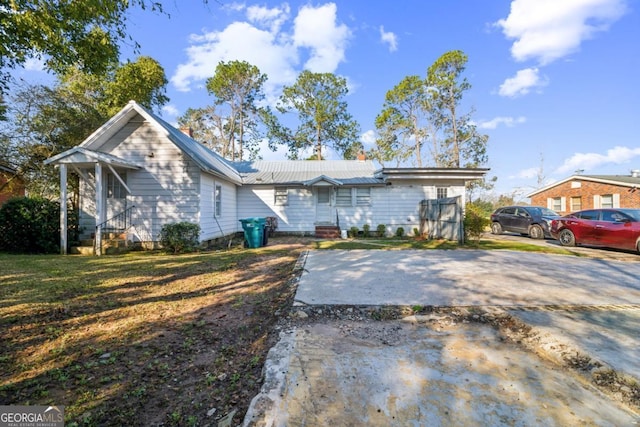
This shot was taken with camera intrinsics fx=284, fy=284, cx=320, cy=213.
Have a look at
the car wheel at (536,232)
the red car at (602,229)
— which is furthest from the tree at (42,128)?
the car wheel at (536,232)

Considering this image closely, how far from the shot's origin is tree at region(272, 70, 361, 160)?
95.3ft

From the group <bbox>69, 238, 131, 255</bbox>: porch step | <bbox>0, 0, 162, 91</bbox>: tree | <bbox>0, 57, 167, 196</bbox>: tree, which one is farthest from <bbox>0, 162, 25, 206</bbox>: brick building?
<bbox>0, 0, 162, 91</bbox>: tree

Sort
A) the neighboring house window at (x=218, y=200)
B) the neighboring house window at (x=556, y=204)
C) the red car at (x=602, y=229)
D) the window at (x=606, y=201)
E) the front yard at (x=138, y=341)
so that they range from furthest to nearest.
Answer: the neighboring house window at (x=556, y=204), the window at (x=606, y=201), the neighboring house window at (x=218, y=200), the red car at (x=602, y=229), the front yard at (x=138, y=341)

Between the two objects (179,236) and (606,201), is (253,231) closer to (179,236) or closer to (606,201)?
(179,236)

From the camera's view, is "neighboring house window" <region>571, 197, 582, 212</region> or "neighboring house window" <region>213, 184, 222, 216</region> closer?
"neighboring house window" <region>213, 184, 222, 216</region>

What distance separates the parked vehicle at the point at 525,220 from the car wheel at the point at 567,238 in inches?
78.6

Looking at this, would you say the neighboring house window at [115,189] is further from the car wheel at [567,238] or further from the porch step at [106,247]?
the car wheel at [567,238]

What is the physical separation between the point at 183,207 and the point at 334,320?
8948mm

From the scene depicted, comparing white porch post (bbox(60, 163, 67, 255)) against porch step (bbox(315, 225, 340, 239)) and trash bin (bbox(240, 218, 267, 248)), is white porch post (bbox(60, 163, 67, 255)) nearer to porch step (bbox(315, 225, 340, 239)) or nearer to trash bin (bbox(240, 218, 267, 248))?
trash bin (bbox(240, 218, 267, 248))

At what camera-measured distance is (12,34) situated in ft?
22.2

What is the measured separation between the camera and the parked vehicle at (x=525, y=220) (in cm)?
1347

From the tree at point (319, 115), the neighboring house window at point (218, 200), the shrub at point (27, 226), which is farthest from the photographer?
the tree at point (319, 115)

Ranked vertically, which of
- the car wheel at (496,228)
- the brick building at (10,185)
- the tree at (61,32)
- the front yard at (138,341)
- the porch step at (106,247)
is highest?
the tree at (61,32)

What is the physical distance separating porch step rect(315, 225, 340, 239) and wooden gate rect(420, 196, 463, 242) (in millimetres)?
4318
